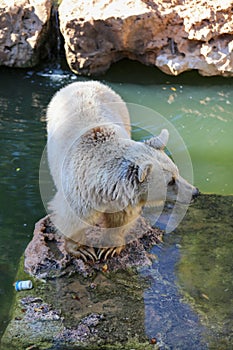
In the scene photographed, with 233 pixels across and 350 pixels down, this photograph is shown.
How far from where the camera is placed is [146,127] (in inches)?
277

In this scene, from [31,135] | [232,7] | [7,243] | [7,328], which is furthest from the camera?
[232,7]

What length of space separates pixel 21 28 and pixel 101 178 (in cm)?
586

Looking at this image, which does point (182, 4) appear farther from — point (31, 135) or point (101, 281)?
point (101, 281)

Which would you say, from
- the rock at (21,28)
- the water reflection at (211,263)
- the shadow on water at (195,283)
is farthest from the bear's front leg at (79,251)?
the rock at (21,28)

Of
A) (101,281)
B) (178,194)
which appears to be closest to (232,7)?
(178,194)

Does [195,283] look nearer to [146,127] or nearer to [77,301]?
[77,301]

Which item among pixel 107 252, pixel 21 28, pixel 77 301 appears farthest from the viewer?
pixel 21 28

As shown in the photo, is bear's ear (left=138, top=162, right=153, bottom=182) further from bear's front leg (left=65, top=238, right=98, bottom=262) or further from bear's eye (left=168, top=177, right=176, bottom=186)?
bear's front leg (left=65, top=238, right=98, bottom=262)

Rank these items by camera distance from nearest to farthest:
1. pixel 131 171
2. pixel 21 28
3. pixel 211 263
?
pixel 131 171 < pixel 211 263 < pixel 21 28

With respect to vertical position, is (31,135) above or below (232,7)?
below

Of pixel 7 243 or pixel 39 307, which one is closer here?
pixel 39 307

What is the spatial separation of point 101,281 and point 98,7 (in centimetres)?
563

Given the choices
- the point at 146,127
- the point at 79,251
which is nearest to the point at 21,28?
the point at 146,127

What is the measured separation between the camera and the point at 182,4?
809cm
